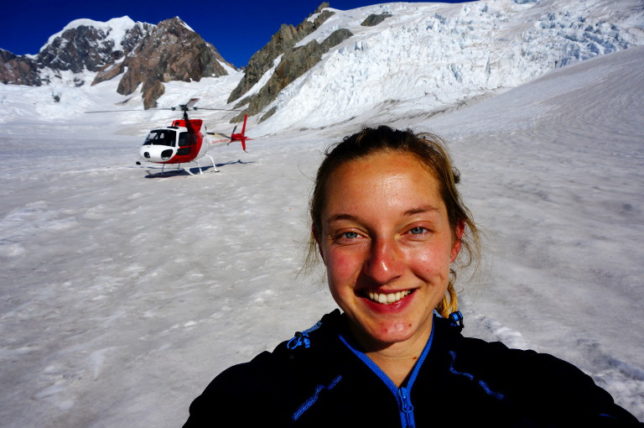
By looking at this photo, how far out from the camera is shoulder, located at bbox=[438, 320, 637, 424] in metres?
1.19

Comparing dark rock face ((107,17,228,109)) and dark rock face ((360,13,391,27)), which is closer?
dark rock face ((360,13,391,27))

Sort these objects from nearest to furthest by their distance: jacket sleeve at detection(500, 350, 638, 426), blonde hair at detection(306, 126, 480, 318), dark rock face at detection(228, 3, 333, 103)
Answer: jacket sleeve at detection(500, 350, 638, 426) → blonde hair at detection(306, 126, 480, 318) → dark rock face at detection(228, 3, 333, 103)

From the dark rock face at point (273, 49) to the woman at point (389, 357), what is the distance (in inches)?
1911

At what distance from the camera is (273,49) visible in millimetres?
48156

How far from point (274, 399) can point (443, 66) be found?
90.0 feet

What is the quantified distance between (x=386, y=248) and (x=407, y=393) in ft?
1.73

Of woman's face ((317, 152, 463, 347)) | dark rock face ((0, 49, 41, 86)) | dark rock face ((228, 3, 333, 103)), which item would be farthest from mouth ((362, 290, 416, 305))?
dark rock face ((0, 49, 41, 86))

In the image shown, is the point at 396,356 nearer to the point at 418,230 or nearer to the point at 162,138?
the point at 418,230

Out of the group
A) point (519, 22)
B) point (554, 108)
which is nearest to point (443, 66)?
point (519, 22)

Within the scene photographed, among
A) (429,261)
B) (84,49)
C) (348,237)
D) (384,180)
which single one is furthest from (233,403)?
(84,49)

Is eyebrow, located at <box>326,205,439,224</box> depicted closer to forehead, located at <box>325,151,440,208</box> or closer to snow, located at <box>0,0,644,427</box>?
forehead, located at <box>325,151,440,208</box>


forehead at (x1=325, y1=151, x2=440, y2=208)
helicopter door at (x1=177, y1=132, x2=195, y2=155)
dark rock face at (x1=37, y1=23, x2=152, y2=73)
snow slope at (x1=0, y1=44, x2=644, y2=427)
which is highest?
dark rock face at (x1=37, y1=23, x2=152, y2=73)

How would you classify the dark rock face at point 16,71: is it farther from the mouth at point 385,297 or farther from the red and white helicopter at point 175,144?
the mouth at point 385,297

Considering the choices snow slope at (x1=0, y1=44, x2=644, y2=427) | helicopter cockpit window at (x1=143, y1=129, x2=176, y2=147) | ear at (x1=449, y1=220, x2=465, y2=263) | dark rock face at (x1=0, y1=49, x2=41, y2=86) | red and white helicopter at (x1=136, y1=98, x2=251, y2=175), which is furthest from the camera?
dark rock face at (x1=0, y1=49, x2=41, y2=86)
